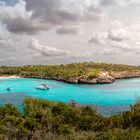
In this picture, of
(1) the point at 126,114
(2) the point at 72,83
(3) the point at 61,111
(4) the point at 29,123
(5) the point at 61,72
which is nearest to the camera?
(4) the point at 29,123

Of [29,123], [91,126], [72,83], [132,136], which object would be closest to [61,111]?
[91,126]

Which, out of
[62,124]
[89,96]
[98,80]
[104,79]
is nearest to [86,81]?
[98,80]

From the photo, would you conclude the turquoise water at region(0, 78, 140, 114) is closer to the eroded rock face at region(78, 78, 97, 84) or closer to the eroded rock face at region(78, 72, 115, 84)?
the eroded rock face at region(78, 78, 97, 84)

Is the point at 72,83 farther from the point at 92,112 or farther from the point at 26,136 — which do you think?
the point at 26,136

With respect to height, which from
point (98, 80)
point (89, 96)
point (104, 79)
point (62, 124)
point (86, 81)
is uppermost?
point (62, 124)

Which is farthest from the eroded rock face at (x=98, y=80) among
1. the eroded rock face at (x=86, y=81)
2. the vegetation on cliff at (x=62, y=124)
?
the vegetation on cliff at (x=62, y=124)

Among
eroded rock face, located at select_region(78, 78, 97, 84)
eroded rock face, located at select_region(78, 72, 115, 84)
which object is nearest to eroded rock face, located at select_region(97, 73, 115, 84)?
eroded rock face, located at select_region(78, 72, 115, 84)

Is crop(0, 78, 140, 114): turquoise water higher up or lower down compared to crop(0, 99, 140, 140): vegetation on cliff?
lower down

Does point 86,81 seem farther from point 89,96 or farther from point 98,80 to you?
point 89,96

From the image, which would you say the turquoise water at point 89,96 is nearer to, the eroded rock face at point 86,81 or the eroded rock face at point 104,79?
the eroded rock face at point 86,81
